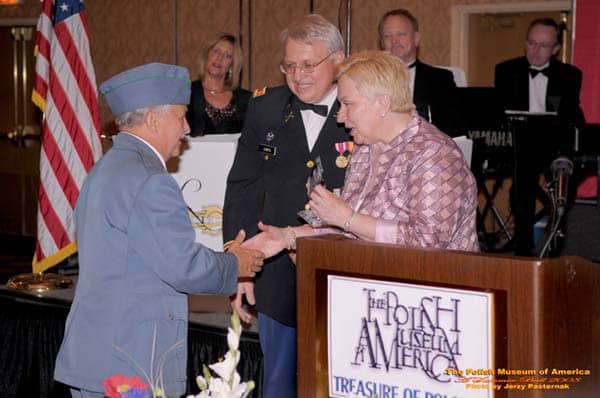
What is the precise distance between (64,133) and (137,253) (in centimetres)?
310

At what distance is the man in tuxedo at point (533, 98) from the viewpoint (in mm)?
6113

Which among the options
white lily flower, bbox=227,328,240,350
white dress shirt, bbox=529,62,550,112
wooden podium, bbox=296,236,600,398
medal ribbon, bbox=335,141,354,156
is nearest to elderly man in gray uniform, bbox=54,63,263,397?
wooden podium, bbox=296,236,600,398

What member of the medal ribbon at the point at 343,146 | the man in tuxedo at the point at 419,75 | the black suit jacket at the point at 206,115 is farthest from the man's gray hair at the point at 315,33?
the black suit jacket at the point at 206,115

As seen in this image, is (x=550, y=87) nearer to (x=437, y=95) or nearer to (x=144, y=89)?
(x=437, y=95)

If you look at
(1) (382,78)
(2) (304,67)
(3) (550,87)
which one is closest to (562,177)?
(3) (550,87)

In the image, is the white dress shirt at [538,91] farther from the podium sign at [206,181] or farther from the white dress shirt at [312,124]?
the white dress shirt at [312,124]

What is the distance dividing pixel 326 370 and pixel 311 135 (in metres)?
1.18

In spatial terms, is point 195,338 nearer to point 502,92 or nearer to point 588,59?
point 502,92

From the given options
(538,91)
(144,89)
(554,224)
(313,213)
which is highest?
(538,91)

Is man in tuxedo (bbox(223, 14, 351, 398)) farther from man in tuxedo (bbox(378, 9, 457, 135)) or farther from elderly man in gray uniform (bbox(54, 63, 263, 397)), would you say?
man in tuxedo (bbox(378, 9, 457, 135))

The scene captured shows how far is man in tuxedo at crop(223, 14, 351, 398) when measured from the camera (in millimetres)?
3014

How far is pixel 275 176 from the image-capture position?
3.22 meters

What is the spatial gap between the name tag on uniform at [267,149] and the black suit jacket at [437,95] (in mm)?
2141

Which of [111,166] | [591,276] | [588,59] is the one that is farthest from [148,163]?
[588,59]
